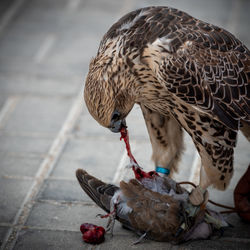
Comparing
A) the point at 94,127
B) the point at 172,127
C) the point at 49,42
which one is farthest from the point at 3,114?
the point at 172,127

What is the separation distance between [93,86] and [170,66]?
Result: 46 centimetres

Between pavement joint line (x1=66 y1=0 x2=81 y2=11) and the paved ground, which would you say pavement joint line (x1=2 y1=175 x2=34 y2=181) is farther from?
pavement joint line (x1=66 y1=0 x2=81 y2=11)

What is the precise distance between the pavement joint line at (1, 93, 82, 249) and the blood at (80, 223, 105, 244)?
18.8 inches

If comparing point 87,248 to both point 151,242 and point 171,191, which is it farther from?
point 171,191

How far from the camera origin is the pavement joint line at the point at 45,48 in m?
6.27

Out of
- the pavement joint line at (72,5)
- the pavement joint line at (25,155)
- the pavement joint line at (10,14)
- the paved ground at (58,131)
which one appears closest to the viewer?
the paved ground at (58,131)

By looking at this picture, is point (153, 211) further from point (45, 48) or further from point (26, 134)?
point (45, 48)

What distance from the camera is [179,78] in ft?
10.3

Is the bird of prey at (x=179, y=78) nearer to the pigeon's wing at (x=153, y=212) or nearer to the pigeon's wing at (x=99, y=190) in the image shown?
the pigeon's wing at (x=153, y=212)

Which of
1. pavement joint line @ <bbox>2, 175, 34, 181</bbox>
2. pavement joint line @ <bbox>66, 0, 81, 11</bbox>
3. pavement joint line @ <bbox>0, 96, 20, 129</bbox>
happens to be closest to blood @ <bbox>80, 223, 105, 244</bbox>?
pavement joint line @ <bbox>2, 175, 34, 181</bbox>

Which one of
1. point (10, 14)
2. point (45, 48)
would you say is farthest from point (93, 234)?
point (10, 14)

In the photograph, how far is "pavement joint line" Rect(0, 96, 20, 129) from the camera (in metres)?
5.19

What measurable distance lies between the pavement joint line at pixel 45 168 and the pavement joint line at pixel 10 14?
2.05 meters

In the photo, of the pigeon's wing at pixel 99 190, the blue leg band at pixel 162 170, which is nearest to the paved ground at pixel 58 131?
the pigeon's wing at pixel 99 190
